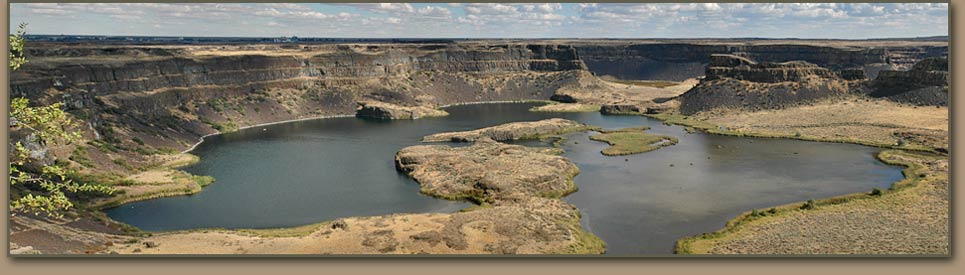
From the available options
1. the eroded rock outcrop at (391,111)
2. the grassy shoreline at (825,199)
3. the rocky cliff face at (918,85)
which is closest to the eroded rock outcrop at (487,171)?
the grassy shoreline at (825,199)

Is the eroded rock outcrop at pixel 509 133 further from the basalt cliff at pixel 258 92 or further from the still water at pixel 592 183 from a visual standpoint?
the basalt cliff at pixel 258 92

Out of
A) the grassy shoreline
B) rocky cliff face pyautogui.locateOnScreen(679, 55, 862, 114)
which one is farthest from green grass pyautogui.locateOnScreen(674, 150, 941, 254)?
rocky cliff face pyautogui.locateOnScreen(679, 55, 862, 114)

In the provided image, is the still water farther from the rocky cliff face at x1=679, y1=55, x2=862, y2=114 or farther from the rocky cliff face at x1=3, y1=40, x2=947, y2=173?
the rocky cliff face at x1=679, y1=55, x2=862, y2=114

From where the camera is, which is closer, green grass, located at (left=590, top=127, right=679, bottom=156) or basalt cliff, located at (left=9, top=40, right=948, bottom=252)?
basalt cliff, located at (left=9, top=40, right=948, bottom=252)

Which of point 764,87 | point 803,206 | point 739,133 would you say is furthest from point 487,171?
point 764,87

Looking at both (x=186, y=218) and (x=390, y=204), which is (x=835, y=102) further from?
(x=186, y=218)

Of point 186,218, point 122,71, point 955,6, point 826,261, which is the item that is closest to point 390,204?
point 186,218
